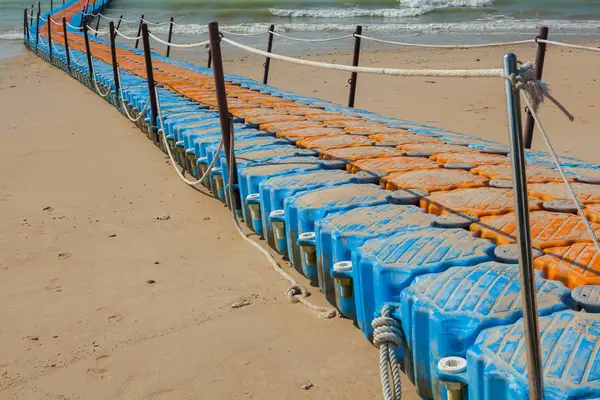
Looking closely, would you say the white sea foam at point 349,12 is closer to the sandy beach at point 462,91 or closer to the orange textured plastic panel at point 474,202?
the sandy beach at point 462,91

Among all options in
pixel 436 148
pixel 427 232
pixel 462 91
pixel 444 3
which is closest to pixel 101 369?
pixel 427 232

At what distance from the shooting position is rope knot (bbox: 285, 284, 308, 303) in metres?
3.67

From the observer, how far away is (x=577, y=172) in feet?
13.4

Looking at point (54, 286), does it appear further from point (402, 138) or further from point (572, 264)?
point (572, 264)

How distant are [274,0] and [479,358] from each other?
1281 inches

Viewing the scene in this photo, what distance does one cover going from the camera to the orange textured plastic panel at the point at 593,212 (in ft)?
9.75

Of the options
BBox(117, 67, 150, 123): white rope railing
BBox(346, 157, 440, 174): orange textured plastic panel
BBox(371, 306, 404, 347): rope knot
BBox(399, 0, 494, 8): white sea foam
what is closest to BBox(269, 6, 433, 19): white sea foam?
BBox(399, 0, 494, 8): white sea foam

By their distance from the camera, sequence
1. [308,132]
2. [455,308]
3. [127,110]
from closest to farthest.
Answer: [455,308] → [308,132] → [127,110]

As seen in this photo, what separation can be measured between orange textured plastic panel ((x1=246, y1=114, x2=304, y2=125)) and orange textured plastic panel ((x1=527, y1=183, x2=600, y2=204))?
283 cm

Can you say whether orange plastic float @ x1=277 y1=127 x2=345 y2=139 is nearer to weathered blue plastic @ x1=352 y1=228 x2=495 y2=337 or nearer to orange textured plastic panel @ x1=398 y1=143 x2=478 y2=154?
orange textured plastic panel @ x1=398 y1=143 x2=478 y2=154

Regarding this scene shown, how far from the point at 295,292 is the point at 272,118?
8.50 feet

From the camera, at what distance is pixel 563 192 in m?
3.38

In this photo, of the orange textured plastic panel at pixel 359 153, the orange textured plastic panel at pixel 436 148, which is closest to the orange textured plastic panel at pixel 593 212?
the orange textured plastic panel at pixel 436 148

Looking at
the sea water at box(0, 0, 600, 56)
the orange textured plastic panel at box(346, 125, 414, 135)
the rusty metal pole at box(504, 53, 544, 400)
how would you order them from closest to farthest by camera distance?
the rusty metal pole at box(504, 53, 544, 400)
the orange textured plastic panel at box(346, 125, 414, 135)
the sea water at box(0, 0, 600, 56)
